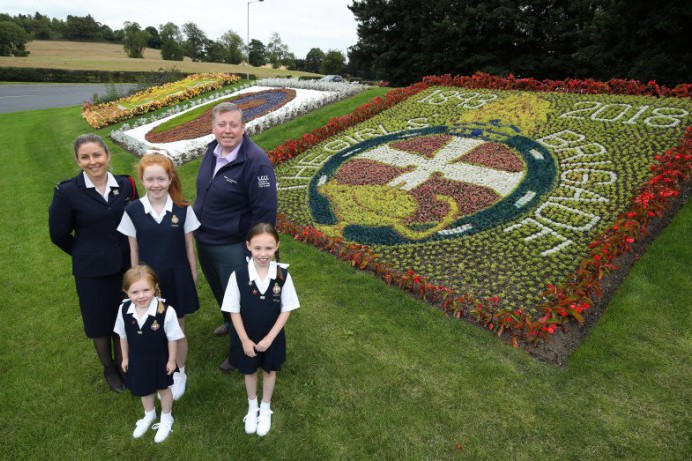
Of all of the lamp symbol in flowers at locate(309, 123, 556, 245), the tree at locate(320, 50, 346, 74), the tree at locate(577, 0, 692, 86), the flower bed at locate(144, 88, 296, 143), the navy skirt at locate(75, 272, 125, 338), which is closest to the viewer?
the navy skirt at locate(75, 272, 125, 338)

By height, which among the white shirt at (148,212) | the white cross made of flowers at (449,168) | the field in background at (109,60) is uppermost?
the white shirt at (148,212)

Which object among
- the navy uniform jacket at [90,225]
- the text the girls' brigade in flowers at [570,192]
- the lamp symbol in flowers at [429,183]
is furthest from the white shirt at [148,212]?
the text the girls' brigade in flowers at [570,192]

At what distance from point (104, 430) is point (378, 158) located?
749 centimetres

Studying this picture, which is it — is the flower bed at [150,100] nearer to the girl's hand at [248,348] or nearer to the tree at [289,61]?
the girl's hand at [248,348]

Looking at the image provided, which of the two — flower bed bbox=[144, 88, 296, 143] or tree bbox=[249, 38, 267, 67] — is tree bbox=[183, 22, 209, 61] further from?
flower bed bbox=[144, 88, 296, 143]

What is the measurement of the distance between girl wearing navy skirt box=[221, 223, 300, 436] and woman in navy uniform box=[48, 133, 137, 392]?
1.24m

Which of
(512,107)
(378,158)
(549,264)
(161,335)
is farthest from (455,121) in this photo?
(161,335)

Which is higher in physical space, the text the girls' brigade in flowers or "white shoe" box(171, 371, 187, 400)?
the text the girls' brigade in flowers

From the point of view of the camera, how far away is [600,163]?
780 cm

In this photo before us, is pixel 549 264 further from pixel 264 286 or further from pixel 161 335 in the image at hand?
pixel 161 335

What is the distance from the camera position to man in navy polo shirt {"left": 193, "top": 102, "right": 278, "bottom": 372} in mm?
3730

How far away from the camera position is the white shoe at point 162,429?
3.67 metres

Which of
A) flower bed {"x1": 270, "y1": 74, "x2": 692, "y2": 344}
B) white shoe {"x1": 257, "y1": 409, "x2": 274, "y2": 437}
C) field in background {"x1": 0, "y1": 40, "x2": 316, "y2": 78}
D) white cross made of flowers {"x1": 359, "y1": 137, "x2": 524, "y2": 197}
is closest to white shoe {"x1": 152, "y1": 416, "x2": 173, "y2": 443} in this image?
white shoe {"x1": 257, "y1": 409, "x2": 274, "y2": 437}

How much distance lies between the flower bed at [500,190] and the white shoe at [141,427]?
10.9ft
